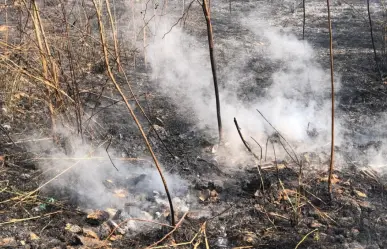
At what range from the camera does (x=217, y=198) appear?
10.9ft

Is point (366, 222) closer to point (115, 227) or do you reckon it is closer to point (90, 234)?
point (115, 227)

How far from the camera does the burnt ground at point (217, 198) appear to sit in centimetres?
286

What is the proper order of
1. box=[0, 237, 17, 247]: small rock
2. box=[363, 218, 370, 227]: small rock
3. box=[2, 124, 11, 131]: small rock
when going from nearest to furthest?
box=[0, 237, 17, 247]: small rock, box=[363, 218, 370, 227]: small rock, box=[2, 124, 11, 131]: small rock

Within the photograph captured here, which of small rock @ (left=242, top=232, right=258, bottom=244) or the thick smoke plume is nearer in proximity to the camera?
small rock @ (left=242, top=232, right=258, bottom=244)

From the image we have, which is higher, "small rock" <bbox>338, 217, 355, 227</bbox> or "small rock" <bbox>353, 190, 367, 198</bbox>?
"small rock" <bbox>353, 190, 367, 198</bbox>

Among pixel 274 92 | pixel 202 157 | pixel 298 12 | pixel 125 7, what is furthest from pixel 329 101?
pixel 125 7

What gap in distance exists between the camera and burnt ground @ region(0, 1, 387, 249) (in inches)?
113

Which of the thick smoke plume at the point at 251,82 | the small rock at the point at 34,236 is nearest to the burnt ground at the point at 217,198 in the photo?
the small rock at the point at 34,236

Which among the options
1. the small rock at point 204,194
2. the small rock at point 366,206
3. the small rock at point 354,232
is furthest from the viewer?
the small rock at point 204,194

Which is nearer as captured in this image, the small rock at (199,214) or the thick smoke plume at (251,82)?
the small rock at (199,214)

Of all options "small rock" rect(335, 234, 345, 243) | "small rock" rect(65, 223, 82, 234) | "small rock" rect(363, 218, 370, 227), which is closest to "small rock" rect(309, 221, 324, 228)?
"small rock" rect(335, 234, 345, 243)

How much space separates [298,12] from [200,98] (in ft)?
13.2

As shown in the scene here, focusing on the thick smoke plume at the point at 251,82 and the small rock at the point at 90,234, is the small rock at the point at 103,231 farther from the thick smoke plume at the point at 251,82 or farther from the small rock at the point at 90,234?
the thick smoke plume at the point at 251,82

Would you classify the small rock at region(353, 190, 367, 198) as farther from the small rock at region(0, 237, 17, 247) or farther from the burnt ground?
the small rock at region(0, 237, 17, 247)
